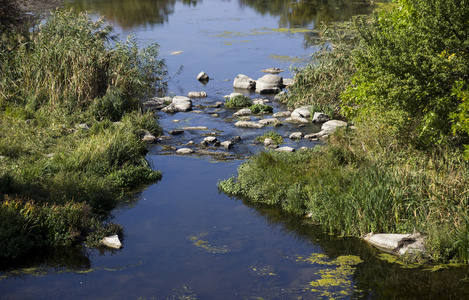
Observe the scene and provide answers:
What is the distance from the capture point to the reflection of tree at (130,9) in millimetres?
40406

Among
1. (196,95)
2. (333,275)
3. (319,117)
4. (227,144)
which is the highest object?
(196,95)

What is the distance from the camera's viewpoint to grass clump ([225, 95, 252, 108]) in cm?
2095

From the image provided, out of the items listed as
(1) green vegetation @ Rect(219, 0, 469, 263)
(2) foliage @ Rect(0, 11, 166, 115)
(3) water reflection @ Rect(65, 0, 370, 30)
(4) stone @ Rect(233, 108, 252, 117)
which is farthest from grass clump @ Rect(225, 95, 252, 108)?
(3) water reflection @ Rect(65, 0, 370, 30)

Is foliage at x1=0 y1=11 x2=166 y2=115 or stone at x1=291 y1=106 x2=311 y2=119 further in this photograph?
stone at x1=291 y1=106 x2=311 y2=119

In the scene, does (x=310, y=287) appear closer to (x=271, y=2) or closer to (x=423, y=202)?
(x=423, y=202)

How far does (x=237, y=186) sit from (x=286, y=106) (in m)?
8.54

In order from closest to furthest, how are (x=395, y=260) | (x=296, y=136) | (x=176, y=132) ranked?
(x=395, y=260) < (x=296, y=136) < (x=176, y=132)

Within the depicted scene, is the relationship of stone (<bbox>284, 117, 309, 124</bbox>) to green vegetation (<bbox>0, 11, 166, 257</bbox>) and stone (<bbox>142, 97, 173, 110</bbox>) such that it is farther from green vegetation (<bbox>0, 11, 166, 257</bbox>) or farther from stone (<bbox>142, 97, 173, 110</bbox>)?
stone (<bbox>142, 97, 173, 110</bbox>)

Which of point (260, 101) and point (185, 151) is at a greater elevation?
point (260, 101)

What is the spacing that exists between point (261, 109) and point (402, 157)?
28.1 feet

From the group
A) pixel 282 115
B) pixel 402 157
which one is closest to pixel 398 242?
pixel 402 157

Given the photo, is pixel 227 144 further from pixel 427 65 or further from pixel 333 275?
pixel 333 275

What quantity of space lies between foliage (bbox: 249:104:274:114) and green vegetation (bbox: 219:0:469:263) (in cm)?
685

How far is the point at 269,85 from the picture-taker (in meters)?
23.0
